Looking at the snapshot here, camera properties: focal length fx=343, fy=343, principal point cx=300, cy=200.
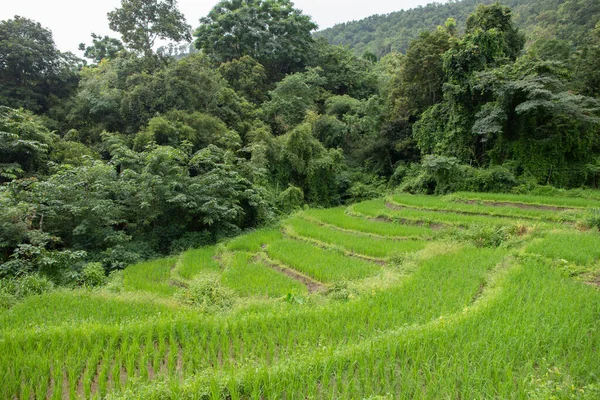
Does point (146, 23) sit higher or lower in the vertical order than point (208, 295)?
higher

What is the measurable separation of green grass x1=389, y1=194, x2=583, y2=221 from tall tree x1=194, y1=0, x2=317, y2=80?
678 inches

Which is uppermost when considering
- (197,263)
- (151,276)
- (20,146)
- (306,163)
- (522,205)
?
(20,146)

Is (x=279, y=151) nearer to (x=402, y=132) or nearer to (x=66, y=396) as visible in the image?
(x=402, y=132)

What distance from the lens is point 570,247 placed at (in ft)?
24.5

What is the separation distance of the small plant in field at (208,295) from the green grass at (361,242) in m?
4.14

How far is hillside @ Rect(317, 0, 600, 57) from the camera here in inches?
1067

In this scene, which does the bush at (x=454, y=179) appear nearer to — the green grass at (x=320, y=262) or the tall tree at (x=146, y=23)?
the green grass at (x=320, y=262)

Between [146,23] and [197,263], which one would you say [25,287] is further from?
[146,23]

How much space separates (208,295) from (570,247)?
25.3ft

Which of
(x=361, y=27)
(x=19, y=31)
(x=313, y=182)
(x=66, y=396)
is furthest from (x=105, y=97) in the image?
(x=361, y=27)

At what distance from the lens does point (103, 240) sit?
10469mm

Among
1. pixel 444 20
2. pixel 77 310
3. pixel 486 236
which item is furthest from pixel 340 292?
pixel 444 20

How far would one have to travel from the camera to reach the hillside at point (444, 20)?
2709 cm

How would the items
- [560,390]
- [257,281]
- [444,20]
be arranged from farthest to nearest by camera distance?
[444,20], [257,281], [560,390]
